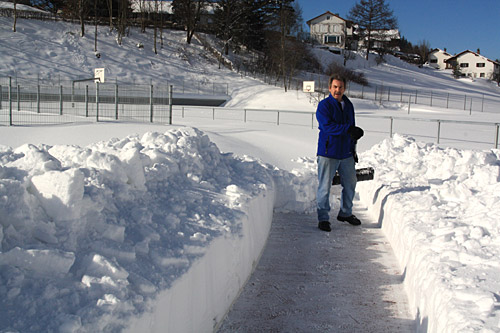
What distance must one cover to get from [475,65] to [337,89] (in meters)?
92.8

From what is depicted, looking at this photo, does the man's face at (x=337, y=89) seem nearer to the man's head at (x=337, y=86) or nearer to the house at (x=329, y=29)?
the man's head at (x=337, y=86)

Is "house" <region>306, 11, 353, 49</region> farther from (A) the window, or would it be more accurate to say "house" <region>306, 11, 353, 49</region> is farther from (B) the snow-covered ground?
(B) the snow-covered ground

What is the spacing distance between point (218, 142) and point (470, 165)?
7.02 m

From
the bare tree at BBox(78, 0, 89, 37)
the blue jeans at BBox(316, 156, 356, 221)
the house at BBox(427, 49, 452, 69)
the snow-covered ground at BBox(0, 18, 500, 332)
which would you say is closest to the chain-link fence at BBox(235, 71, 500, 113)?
the bare tree at BBox(78, 0, 89, 37)

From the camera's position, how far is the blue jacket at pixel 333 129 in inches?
223

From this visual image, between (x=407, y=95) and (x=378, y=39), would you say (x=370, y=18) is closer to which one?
(x=378, y=39)

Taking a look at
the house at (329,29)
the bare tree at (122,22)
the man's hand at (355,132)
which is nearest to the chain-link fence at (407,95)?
the bare tree at (122,22)

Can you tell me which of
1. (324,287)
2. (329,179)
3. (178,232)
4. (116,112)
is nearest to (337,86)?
(329,179)

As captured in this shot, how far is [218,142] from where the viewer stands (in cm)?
1250

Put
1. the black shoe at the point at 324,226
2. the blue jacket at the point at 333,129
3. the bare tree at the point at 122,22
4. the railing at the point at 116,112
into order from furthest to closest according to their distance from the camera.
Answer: the bare tree at the point at 122,22 → the railing at the point at 116,112 → the black shoe at the point at 324,226 → the blue jacket at the point at 333,129

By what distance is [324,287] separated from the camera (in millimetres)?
4316

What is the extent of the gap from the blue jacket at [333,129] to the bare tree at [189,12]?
157 ft

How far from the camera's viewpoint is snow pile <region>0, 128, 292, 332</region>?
2.22 metres

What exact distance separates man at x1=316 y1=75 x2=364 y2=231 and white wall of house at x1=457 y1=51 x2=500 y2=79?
291ft
